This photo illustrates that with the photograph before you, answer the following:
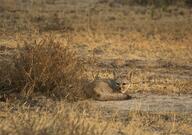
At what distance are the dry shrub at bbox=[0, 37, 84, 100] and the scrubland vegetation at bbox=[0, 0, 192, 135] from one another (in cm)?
2

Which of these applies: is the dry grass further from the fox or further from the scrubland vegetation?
the fox

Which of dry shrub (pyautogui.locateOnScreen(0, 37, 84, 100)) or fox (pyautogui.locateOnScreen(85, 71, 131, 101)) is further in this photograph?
fox (pyautogui.locateOnScreen(85, 71, 131, 101))

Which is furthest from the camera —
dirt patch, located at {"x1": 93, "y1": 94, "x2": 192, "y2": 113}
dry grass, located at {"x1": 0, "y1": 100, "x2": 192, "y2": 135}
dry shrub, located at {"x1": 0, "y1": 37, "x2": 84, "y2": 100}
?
dry shrub, located at {"x1": 0, "y1": 37, "x2": 84, "y2": 100}

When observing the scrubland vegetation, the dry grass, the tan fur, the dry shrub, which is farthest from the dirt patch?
the dry shrub

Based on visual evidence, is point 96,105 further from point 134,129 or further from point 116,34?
point 116,34

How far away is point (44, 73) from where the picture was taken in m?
11.4

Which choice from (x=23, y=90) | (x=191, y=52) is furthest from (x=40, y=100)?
(x=191, y=52)

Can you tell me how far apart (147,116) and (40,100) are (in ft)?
6.18

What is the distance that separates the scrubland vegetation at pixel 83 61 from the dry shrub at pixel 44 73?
0.02 metres

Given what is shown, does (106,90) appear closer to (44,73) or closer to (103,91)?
(103,91)

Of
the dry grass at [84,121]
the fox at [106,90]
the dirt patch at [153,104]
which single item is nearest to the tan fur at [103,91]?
the fox at [106,90]

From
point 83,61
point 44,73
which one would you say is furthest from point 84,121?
point 83,61

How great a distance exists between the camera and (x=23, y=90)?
11188mm

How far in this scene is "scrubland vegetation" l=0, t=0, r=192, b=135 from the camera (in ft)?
29.6
